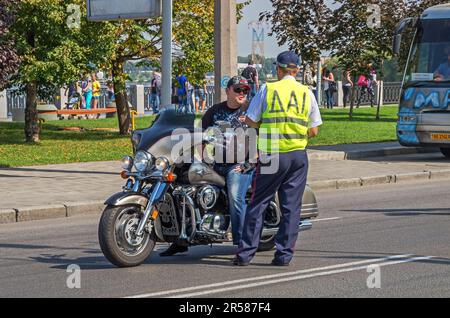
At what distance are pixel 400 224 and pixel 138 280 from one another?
457cm

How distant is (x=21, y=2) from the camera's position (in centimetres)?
2084

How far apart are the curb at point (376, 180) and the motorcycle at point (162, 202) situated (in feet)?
22.4

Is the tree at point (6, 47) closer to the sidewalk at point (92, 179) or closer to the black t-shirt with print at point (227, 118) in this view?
the sidewalk at point (92, 179)

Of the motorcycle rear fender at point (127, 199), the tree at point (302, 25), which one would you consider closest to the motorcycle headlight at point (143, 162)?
the motorcycle rear fender at point (127, 199)

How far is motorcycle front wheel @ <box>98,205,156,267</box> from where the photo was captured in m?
8.84

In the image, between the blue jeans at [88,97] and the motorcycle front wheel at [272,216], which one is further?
the blue jeans at [88,97]

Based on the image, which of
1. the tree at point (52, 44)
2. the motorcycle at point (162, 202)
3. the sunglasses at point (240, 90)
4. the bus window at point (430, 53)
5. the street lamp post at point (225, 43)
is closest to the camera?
the motorcycle at point (162, 202)

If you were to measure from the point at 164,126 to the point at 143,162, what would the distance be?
0.49m

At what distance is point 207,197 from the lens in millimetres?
9297

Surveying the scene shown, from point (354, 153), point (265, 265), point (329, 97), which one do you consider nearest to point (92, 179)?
point (354, 153)

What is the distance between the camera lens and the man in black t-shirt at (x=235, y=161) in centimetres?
938
